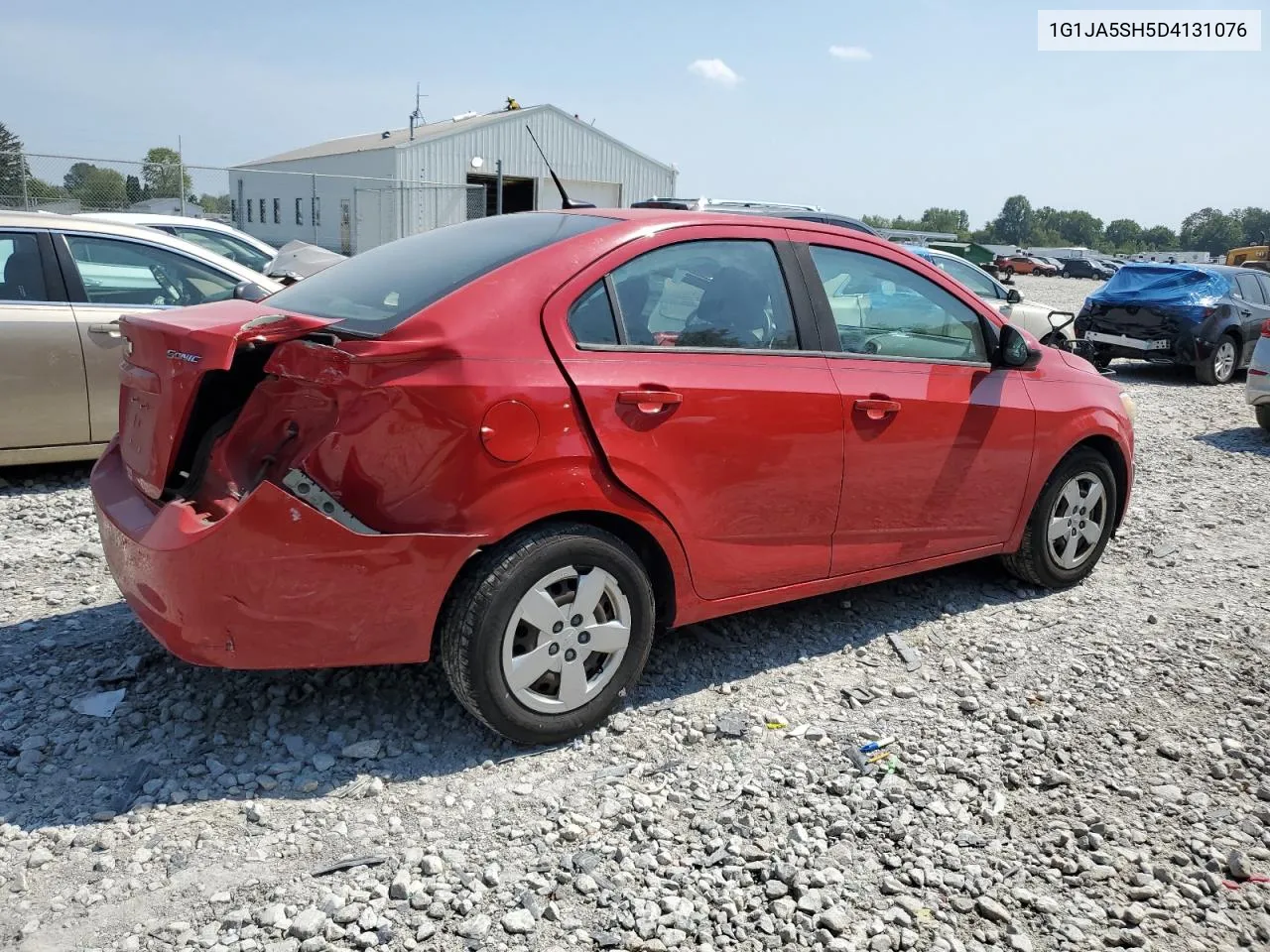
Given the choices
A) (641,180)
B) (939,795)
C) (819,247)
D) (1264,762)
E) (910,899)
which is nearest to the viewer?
(910,899)

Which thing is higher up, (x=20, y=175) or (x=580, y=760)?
(x=20, y=175)

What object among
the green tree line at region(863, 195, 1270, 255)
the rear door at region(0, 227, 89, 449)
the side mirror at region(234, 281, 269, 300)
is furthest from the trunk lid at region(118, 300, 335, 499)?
the green tree line at region(863, 195, 1270, 255)

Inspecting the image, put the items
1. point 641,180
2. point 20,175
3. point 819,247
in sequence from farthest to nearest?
point 641,180 → point 20,175 → point 819,247

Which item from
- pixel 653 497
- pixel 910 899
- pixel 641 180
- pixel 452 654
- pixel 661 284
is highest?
pixel 641 180

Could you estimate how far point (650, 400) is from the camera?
341cm

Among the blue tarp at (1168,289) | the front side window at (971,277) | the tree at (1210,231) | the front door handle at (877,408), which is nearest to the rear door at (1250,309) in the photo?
the blue tarp at (1168,289)

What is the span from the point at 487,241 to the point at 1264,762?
3.25 meters

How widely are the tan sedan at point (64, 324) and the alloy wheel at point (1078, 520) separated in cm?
438

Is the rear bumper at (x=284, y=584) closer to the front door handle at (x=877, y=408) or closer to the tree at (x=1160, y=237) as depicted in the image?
the front door handle at (x=877, y=408)

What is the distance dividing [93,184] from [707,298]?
Answer: 20.6 m

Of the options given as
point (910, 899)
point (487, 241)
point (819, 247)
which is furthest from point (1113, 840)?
point (487, 241)

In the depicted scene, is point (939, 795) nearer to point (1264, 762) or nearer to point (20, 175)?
point (1264, 762)

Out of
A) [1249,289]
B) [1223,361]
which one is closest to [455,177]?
[1249,289]

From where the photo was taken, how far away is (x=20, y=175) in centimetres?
1805
